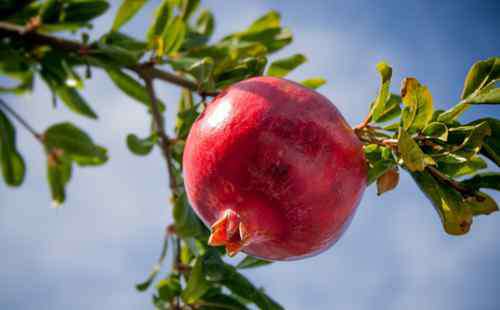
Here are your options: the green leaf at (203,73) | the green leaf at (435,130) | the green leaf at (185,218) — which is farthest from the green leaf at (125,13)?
the green leaf at (435,130)

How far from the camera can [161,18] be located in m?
1.91

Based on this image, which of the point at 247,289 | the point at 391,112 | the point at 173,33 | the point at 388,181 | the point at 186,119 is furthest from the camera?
the point at 173,33

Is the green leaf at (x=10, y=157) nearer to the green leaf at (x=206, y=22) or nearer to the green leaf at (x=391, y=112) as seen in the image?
the green leaf at (x=206, y=22)

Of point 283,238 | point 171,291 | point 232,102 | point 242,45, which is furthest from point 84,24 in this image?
point 283,238

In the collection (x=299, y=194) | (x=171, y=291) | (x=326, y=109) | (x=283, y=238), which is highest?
(x=326, y=109)

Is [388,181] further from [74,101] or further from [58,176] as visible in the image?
[58,176]

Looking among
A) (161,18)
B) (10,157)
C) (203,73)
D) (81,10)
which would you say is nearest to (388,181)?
(203,73)

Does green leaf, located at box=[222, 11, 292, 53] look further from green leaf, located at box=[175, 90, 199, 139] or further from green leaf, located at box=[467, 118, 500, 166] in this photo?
green leaf, located at box=[467, 118, 500, 166]

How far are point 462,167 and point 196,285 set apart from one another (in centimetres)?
96

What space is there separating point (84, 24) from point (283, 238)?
1.60 metres

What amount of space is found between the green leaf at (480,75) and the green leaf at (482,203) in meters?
0.23

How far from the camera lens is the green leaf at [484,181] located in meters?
1.11

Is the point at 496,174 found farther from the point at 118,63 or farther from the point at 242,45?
the point at 118,63

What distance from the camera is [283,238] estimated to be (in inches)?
37.3
